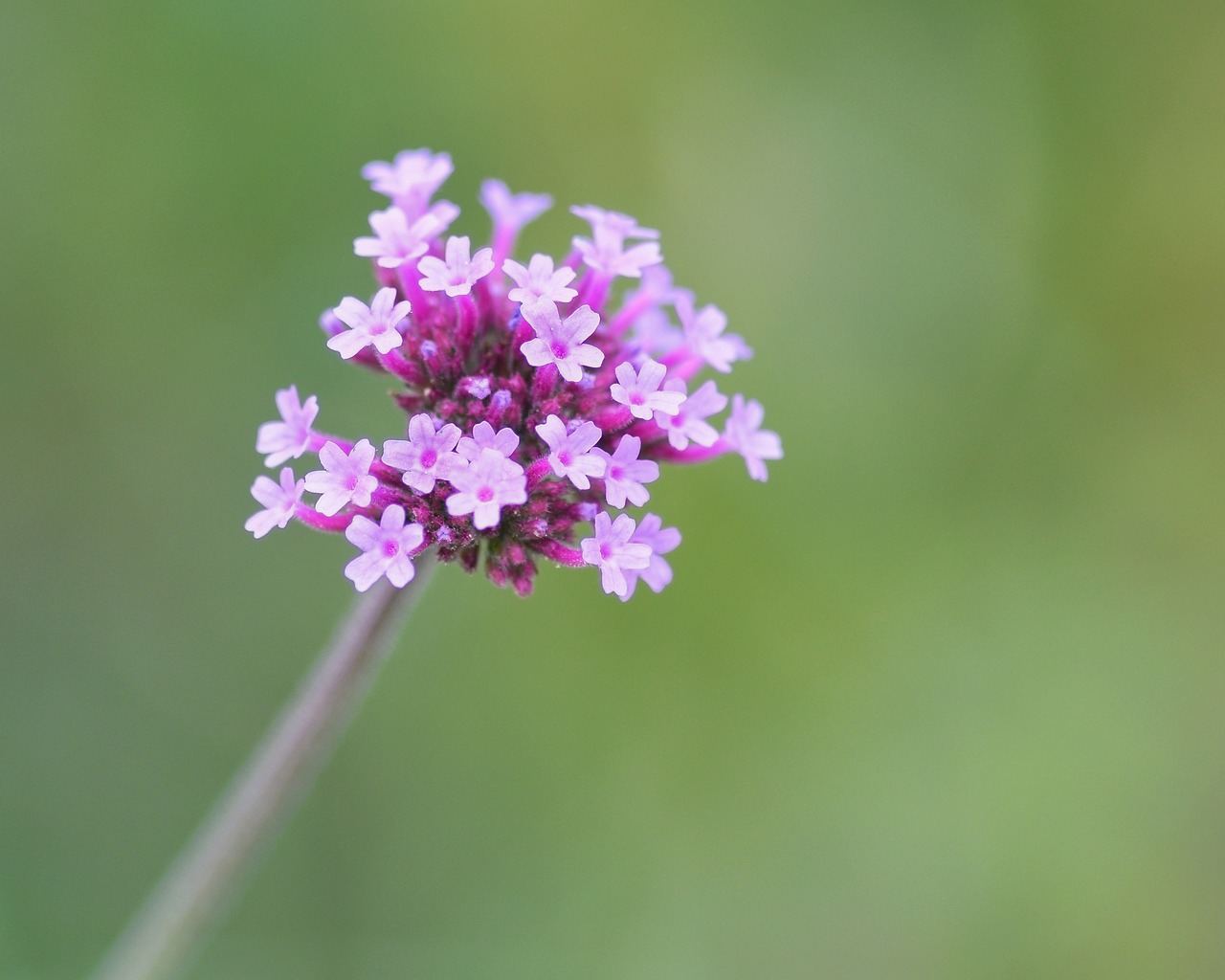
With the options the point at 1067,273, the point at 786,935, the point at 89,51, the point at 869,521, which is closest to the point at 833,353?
the point at 869,521

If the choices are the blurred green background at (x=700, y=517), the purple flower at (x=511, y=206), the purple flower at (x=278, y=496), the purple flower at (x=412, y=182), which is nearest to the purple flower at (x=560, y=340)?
the purple flower at (x=278, y=496)

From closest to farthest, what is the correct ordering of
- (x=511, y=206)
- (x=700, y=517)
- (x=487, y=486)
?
1. (x=487, y=486)
2. (x=511, y=206)
3. (x=700, y=517)

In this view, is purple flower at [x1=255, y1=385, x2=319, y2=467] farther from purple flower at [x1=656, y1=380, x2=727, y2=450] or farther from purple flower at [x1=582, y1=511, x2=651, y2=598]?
purple flower at [x1=656, y1=380, x2=727, y2=450]

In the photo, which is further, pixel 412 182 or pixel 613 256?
pixel 412 182

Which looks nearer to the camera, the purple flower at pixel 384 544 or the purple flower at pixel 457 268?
the purple flower at pixel 384 544

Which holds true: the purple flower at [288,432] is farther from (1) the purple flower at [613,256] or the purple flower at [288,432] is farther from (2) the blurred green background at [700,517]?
(2) the blurred green background at [700,517]

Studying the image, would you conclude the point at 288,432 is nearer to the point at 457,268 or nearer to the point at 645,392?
the point at 457,268

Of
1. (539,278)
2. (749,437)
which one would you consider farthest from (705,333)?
(539,278)
